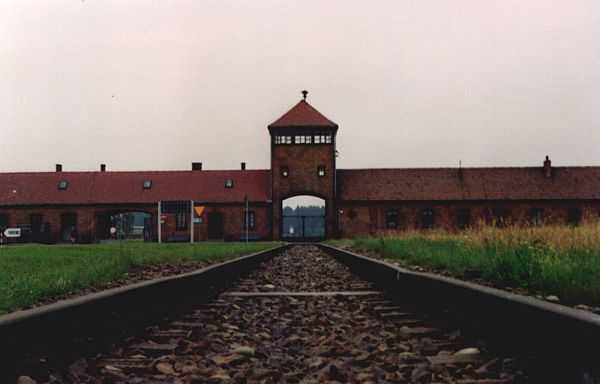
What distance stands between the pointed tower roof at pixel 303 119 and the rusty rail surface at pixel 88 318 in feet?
142

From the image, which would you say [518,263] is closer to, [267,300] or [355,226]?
[267,300]

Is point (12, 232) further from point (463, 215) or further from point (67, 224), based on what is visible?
point (463, 215)

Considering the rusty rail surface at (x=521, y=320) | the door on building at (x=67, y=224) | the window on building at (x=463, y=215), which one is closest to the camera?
the rusty rail surface at (x=521, y=320)

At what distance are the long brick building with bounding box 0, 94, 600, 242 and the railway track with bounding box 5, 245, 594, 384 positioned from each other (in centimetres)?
4326

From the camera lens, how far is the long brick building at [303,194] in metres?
50.8

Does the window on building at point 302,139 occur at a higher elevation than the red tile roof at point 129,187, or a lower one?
higher

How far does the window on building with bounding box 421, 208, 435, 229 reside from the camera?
52.8 m

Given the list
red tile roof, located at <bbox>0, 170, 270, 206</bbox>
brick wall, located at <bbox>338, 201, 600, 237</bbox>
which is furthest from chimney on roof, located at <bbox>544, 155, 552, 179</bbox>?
red tile roof, located at <bbox>0, 170, 270, 206</bbox>

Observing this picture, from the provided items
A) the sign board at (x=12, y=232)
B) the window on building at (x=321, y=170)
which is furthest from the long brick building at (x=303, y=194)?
the sign board at (x=12, y=232)

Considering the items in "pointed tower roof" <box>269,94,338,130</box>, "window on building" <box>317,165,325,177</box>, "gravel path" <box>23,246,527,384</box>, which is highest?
"pointed tower roof" <box>269,94,338,130</box>

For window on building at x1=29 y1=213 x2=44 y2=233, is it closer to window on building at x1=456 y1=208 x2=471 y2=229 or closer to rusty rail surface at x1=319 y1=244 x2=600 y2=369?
window on building at x1=456 y1=208 x2=471 y2=229

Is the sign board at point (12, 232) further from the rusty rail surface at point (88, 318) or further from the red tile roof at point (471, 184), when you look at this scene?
the rusty rail surface at point (88, 318)

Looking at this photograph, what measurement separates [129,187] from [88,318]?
2065 inches

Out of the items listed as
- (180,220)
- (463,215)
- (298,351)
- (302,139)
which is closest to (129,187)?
(180,220)
